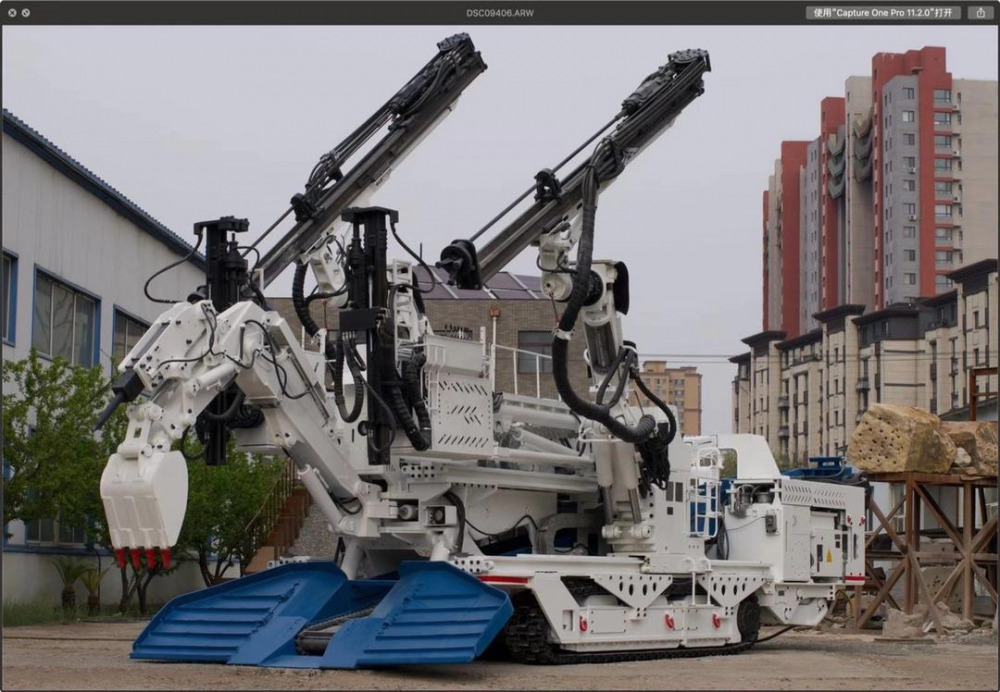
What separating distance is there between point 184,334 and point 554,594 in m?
5.25

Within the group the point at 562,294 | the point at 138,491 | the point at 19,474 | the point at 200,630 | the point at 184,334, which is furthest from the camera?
the point at 19,474

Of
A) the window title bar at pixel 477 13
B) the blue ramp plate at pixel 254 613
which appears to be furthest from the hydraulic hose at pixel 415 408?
the window title bar at pixel 477 13

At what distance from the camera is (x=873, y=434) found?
1159 inches

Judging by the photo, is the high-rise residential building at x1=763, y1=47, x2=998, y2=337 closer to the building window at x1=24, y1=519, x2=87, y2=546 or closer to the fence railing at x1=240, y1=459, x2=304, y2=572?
A: the fence railing at x1=240, y1=459, x2=304, y2=572

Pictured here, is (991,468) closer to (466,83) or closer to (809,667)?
(809,667)

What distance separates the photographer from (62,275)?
33625 mm

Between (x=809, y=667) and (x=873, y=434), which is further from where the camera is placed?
(x=873, y=434)

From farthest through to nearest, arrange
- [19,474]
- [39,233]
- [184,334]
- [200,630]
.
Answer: [39,233], [19,474], [200,630], [184,334]

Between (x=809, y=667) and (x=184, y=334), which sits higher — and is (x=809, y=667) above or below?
below

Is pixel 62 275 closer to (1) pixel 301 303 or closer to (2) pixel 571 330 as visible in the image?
(1) pixel 301 303

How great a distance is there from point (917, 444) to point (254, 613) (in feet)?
47.6

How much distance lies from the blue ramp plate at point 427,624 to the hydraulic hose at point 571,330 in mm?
2617

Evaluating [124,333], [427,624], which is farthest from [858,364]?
[427,624]

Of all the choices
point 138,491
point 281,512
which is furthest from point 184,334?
point 281,512
